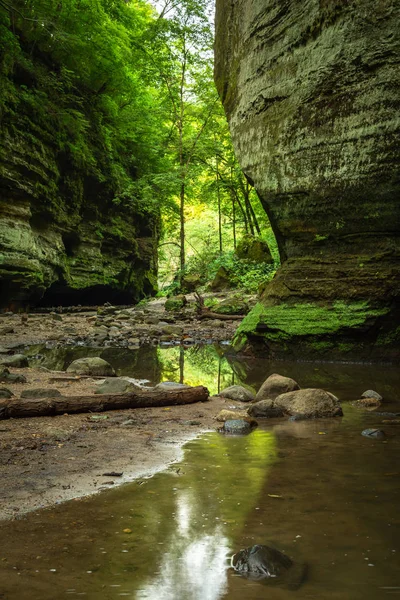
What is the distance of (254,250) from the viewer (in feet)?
73.9

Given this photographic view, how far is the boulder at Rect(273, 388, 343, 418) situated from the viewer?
13.7 feet

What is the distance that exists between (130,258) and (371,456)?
76.4 ft

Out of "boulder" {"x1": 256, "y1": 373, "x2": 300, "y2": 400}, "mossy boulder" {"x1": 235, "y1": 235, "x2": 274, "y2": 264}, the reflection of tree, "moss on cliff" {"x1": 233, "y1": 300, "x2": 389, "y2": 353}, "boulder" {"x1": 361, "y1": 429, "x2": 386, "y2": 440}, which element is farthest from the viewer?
"mossy boulder" {"x1": 235, "y1": 235, "x2": 274, "y2": 264}

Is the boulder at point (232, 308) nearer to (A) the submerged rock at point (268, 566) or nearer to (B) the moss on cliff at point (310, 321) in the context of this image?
(B) the moss on cliff at point (310, 321)

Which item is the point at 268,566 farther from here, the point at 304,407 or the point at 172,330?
the point at 172,330

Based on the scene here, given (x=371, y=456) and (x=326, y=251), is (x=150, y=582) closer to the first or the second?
(x=371, y=456)

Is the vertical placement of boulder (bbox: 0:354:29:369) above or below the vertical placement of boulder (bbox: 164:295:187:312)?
below

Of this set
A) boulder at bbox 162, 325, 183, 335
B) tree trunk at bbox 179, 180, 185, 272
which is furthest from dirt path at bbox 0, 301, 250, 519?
tree trunk at bbox 179, 180, 185, 272

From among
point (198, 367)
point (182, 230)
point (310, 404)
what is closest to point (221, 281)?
point (182, 230)

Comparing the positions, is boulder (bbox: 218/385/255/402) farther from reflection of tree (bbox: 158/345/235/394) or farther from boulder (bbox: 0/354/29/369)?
boulder (bbox: 0/354/29/369)

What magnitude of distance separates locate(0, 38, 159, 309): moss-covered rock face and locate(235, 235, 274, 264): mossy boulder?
531 cm

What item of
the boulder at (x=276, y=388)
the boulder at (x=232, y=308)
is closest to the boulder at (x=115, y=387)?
the boulder at (x=276, y=388)

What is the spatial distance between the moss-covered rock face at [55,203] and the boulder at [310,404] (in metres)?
12.7

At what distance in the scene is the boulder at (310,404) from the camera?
418 cm
